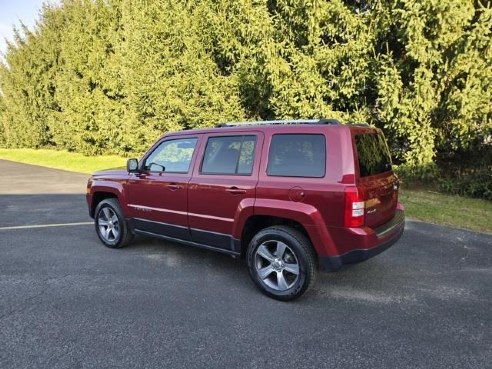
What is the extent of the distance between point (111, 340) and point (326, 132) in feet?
8.75

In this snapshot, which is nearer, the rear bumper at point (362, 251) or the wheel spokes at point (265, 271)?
the rear bumper at point (362, 251)

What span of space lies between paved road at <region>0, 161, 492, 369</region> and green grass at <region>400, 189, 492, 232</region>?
115cm

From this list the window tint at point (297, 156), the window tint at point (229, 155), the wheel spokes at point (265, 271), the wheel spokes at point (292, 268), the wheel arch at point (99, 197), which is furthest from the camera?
the wheel arch at point (99, 197)

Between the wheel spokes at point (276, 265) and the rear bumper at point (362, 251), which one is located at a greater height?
the rear bumper at point (362, 251)

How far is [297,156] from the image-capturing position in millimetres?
3955

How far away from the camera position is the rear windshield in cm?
385

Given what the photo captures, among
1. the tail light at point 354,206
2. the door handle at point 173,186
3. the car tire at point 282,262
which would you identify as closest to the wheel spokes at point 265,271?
the car tire at point 282,262

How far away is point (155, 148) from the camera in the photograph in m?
5.29

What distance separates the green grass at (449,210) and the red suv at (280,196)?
307 centimetres

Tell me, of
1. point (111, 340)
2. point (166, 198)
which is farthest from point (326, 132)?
point (111, 340)

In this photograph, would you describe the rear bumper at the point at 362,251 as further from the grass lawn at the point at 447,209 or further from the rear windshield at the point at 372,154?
the grass lawn at the point at 447,209

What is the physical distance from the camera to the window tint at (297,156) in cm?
380

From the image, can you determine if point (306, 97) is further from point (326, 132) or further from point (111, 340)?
point (111, 340)

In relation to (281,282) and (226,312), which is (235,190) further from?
(226,312)
